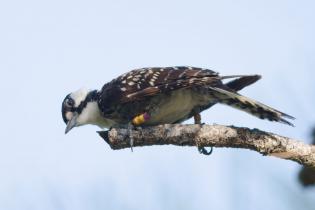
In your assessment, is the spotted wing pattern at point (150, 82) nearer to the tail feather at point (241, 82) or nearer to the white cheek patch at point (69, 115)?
the tail feather at point (241, 82)

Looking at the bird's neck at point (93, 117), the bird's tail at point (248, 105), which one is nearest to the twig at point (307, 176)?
the bird's tail at point (248, 105)

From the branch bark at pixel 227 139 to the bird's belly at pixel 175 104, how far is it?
1521 millimetres

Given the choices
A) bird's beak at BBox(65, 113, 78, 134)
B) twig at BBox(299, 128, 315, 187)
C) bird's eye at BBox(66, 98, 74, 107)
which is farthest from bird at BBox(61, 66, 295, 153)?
twig at BBox(299, 128, 315, 187)

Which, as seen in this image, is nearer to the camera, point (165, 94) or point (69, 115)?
point (165, 94)

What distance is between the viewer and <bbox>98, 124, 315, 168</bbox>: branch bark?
3.69m

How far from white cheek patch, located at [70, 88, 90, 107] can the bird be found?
0.39 metres

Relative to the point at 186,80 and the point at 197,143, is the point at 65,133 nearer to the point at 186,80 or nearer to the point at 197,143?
the point at 186,80

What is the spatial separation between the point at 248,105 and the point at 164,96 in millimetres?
973

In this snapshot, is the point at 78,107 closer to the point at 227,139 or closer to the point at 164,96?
the point at 164,96

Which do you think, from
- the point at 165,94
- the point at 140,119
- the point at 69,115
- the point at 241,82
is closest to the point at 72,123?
the point at 69,115

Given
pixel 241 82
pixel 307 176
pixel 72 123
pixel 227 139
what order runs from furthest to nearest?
pixel 72 123
pixel 241 82
pixel 227 139
pixel 307 176

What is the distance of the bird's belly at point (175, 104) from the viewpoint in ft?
18.5

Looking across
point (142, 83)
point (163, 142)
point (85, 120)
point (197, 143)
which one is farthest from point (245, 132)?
point (85, 120)

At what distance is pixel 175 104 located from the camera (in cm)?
564
